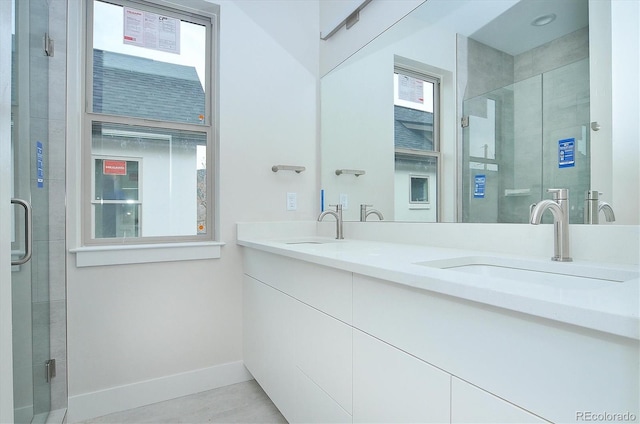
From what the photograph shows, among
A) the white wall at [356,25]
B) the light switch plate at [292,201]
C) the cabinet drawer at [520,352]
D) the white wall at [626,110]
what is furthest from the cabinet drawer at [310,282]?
the white wall at [356,25]

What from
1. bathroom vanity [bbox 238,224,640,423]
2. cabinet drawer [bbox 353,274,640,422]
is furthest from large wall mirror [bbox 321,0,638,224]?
cabinet drawer [bbox 353,274,640,422]

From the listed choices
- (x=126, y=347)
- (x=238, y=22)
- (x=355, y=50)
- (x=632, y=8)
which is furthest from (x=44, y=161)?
(x=632, y=8)

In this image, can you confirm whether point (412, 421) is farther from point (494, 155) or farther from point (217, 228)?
point (217, 228)

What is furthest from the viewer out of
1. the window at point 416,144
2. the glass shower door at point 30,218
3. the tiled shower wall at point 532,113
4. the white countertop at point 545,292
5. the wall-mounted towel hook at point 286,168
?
the wall-mounted towel hook at point 286,168

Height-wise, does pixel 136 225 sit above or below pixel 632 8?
below

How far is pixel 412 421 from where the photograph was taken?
85 cm

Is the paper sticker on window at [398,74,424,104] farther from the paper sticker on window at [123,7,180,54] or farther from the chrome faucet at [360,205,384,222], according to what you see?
the paper sticker on window at [123,7,180,54]

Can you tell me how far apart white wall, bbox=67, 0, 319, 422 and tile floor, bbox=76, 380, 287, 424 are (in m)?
Result: 0.06

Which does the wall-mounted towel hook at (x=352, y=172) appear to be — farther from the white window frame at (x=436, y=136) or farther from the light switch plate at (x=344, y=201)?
the white window frame at (x=436, y=136)

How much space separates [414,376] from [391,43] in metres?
1.62

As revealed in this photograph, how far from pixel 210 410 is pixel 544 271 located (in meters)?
1.65

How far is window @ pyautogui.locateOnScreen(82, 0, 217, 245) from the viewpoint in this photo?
1.83m

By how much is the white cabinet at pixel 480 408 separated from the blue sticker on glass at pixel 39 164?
69.8 inches

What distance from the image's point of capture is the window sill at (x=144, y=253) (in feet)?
5.61
